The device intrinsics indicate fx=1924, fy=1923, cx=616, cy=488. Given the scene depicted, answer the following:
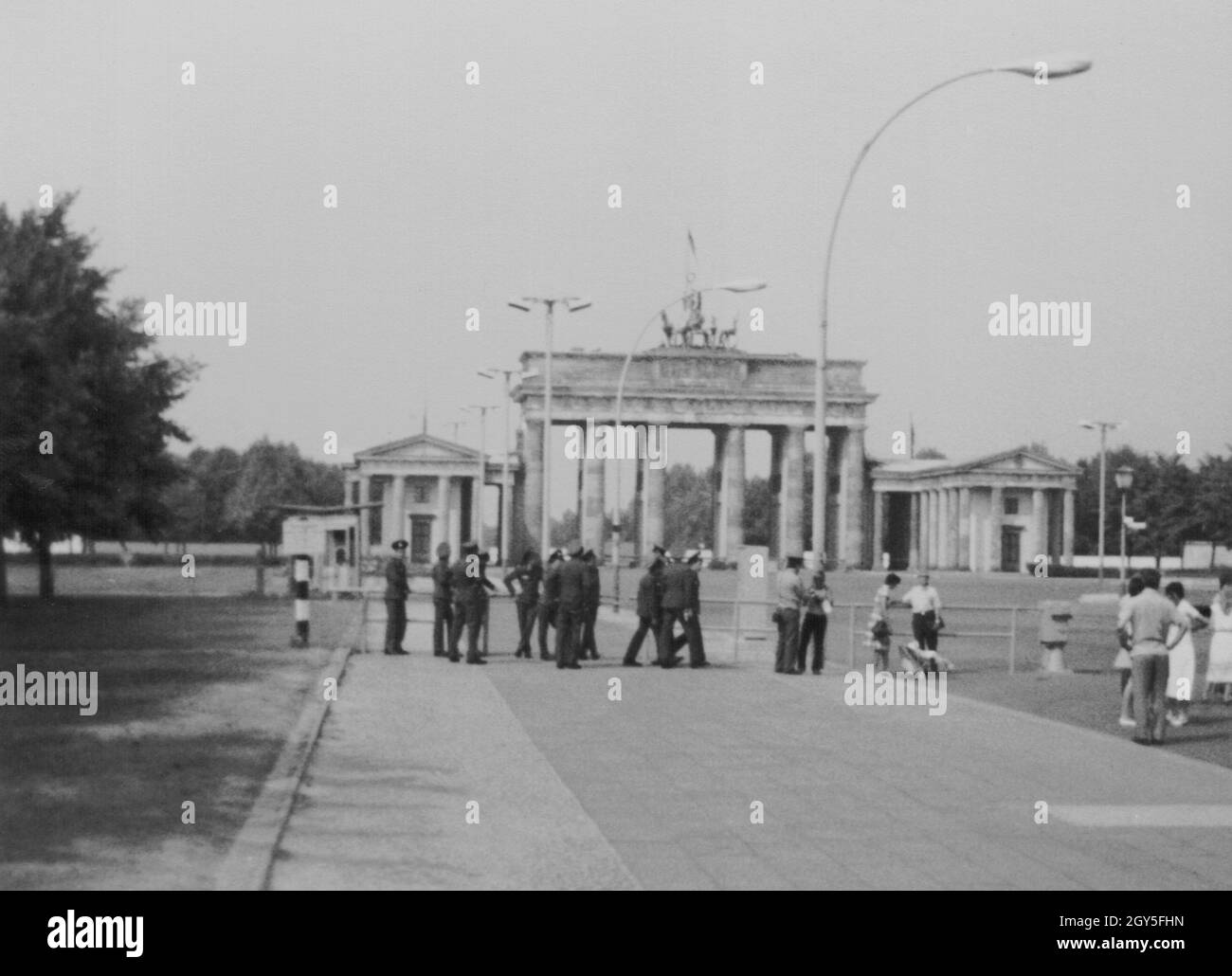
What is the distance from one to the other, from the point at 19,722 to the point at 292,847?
6463 millimetres

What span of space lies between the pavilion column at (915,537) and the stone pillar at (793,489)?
400 inches

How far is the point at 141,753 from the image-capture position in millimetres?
14078

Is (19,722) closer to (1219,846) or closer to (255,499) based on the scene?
(1219,846)

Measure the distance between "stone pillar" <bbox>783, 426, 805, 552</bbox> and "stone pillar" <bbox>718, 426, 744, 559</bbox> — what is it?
2.99 meters

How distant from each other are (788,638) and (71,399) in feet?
60.3

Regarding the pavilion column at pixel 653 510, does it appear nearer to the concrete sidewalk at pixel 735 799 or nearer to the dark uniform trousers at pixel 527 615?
the dark uniform trousers at pixel 527 615

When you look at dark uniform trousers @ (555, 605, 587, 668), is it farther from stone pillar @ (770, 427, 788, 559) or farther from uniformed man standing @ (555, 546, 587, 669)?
stone pillar @ (770, 427, 788, 559)

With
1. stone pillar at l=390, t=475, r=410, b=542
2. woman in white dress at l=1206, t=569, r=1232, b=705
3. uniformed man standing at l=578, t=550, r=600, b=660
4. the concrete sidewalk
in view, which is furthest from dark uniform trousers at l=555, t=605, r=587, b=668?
stone pillar at l=390, t=475, r=410, b=542

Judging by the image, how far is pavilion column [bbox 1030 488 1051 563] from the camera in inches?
4439

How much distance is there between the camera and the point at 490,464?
113688 millimetres

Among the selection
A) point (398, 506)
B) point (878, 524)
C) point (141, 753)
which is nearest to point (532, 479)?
point (398, 506)

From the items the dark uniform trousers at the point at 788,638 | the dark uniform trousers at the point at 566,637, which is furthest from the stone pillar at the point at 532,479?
the dark uniform trousers at the point at 788,638
